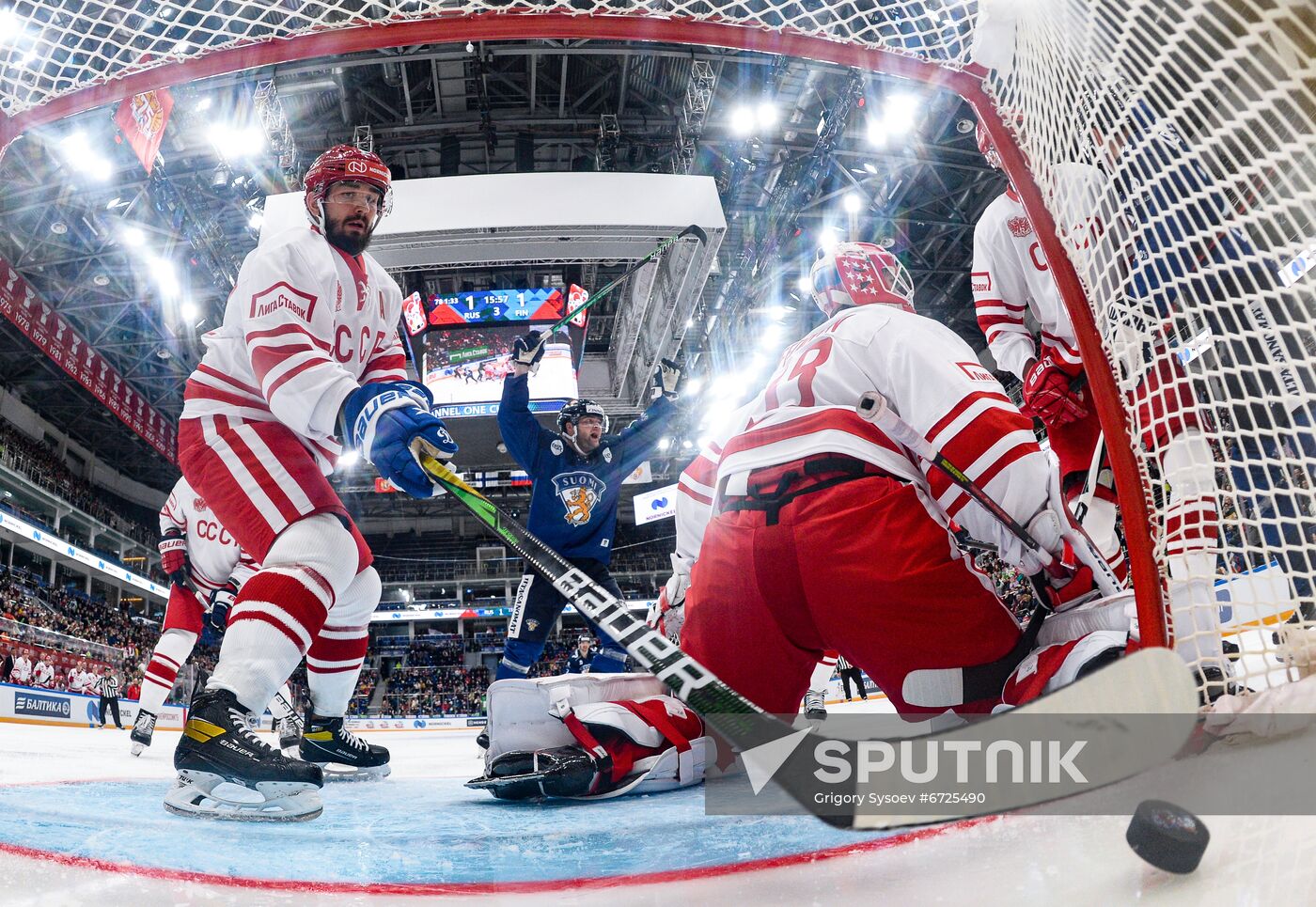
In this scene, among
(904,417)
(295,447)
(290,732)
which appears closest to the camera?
(904,417)

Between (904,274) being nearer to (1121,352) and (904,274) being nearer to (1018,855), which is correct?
(1121,352)

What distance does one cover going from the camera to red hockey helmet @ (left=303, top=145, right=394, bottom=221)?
1838mm

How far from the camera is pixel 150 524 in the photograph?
71.3ft

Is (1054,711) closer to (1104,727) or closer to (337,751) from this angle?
(1104,727)

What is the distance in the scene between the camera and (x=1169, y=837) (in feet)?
2.06

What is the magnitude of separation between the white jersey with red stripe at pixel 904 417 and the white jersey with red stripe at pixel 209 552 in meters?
2.42

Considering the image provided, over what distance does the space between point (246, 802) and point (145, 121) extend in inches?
288

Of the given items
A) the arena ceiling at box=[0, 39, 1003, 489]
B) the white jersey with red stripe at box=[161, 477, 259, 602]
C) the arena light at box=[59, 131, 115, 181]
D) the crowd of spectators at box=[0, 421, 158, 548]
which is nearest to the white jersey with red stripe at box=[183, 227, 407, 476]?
the white jersey with red stripe at box=[161, 477, 259, 602]

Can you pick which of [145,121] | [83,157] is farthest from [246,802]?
[83,157]

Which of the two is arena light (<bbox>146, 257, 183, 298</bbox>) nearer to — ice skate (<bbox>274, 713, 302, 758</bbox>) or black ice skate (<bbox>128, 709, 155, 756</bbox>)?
black ice skate (<bbox>128, 709, 155, 756</bbox>)

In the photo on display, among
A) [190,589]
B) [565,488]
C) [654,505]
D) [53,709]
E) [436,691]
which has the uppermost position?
[654,505]

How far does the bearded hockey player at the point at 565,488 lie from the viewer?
344 cm

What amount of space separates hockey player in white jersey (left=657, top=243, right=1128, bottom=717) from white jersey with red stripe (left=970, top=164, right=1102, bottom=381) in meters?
0.93

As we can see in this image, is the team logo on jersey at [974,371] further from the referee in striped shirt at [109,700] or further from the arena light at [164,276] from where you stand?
the arena light at [164,276]
